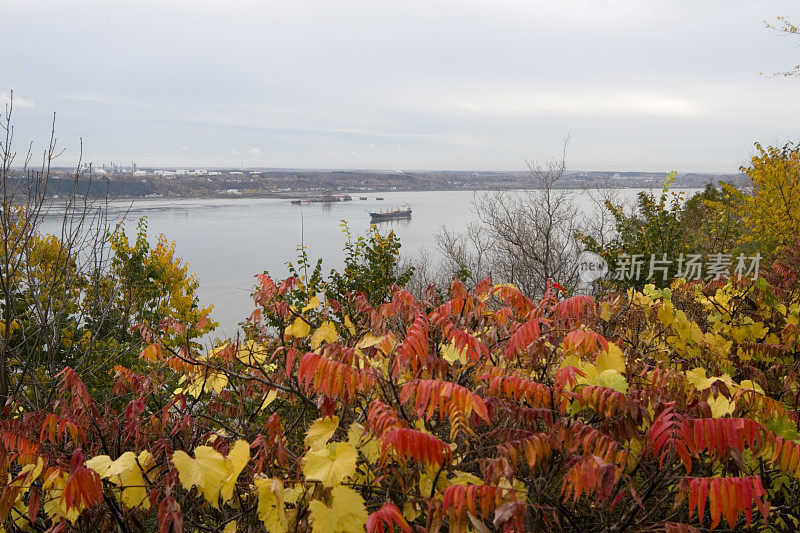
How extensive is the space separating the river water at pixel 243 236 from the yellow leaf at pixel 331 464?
46.9 feet

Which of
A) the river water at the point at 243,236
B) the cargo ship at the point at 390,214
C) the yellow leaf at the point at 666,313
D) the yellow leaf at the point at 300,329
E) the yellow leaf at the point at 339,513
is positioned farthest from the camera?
the cargo ship at the point at 390,214

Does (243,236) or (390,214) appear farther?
(390,214)

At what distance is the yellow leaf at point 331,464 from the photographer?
2.01m

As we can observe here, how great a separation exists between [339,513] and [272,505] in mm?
327

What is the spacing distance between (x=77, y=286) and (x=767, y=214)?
60.8ft

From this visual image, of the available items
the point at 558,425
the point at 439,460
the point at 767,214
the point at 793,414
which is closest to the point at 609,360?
the point at 558,425

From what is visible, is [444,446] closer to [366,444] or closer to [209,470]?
[366,444]

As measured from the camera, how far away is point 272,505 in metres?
2.11

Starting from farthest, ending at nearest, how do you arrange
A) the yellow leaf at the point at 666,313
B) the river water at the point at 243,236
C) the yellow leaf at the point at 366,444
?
the river water at the point at 243,236
the yellow leaf at the point at 666,313
the yellow leaf at the point at 366,444

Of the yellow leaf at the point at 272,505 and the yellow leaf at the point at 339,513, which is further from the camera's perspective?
the yellow leaf at the point at 272,505

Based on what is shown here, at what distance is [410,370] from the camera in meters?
2.81

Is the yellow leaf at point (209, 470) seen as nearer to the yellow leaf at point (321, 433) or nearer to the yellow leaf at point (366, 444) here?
the yellow leaf at point (321, 433)

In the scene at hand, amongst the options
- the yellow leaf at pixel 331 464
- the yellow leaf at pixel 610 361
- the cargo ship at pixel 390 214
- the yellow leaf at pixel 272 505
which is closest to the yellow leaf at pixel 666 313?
the yellow leaf at pixel 610 361

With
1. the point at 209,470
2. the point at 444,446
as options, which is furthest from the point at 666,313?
the point at 209,470
